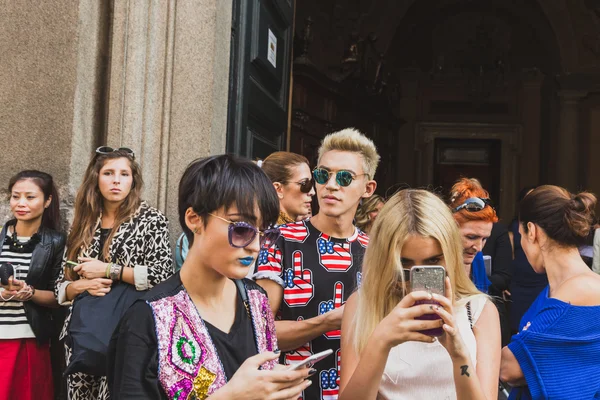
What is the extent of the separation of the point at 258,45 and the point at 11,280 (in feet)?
7.69

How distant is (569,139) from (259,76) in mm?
9149

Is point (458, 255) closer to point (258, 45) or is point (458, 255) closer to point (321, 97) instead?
point (258, 45)

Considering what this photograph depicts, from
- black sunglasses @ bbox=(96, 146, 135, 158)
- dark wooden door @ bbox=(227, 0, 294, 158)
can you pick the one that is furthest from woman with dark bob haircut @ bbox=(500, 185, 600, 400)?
dark wooden door @ bbox=(227, 0, 294, 158)

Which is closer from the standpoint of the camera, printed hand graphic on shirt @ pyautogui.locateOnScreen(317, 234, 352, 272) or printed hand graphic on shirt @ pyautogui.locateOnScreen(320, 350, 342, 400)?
printed hand graphic on shirt @ pyautogui.locateOnScreen(320, 350, 342, 400)

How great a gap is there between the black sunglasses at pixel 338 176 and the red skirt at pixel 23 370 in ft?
5.86

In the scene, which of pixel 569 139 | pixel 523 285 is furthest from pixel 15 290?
pixel 569 139

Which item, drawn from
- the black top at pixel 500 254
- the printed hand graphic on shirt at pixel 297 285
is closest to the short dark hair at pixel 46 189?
the printed hand graphic on shirt at pixel 297 285

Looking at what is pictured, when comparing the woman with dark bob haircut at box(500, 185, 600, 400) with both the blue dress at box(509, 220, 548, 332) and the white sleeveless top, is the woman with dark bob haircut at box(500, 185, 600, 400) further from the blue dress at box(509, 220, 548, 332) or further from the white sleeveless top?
the blue dress at box(509, 220, 548, 332)

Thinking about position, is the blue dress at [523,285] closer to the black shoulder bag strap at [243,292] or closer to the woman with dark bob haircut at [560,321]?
the woman with dark bob haircut at [560,321]

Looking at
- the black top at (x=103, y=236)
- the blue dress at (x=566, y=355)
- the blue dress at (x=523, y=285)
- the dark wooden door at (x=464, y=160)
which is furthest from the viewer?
the dark wooden door at (x=464, y=160)

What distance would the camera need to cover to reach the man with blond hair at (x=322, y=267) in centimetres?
271

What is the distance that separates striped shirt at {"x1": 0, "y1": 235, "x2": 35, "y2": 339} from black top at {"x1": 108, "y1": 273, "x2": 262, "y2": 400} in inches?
78.6

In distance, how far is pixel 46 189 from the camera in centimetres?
374

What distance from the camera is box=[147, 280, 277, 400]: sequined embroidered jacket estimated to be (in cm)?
173
